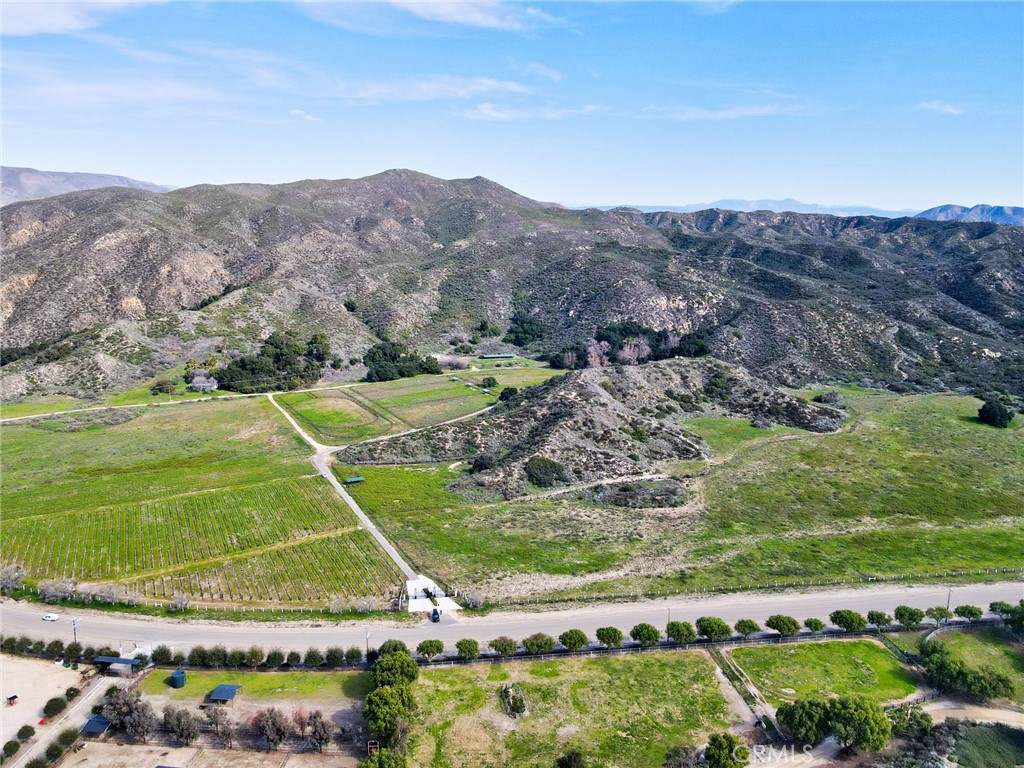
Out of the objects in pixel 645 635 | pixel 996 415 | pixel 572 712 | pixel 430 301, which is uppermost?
pixel 430 301

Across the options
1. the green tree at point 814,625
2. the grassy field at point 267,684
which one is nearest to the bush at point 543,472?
the green tree at point 814,625

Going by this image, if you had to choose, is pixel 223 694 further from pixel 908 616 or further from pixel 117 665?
pixel 908 616

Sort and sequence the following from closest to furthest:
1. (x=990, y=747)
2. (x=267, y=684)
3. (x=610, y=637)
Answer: (x=990, y=747), (x=267, y=684), (x=610, y=637)

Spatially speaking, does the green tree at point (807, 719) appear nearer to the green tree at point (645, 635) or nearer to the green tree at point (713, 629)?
the green tree at point (713, 629)

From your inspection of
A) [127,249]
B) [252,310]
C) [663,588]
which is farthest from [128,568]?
[127,249]

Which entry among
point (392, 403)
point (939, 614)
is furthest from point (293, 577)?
point (392, 403)

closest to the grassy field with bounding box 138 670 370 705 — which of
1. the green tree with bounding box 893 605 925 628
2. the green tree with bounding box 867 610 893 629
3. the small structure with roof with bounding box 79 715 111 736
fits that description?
the small structure with roof with bounding box 79 715 111 736

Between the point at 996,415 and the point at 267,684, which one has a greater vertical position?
the point at 996,415
